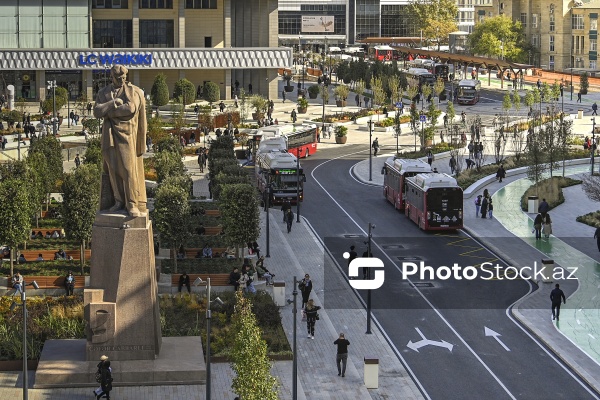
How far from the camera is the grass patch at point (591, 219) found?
219 ft

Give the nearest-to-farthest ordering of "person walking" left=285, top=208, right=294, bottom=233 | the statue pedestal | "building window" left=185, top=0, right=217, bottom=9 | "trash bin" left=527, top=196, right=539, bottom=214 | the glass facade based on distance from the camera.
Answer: the statue pedestal < "person walking" left=285, top=208, right=294, bottom=233 < "trash bin" left=527, top=196, right=539, bottom=214 < the glass facade < "building window" left=185, top=0, right=217, bottom=9

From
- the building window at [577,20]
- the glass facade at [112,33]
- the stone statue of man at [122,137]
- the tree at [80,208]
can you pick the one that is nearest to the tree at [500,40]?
the building window at [577,20]

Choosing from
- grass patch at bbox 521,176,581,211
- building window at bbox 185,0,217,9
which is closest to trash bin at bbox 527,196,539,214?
grass patch at bbox 521,176,581,211

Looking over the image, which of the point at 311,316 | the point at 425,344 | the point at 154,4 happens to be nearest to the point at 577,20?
the point at 154,4

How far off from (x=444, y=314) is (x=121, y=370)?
46.8 feet

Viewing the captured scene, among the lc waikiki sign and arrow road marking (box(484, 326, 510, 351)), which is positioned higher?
the lc waikiki sign

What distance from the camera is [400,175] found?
70938 millimetres

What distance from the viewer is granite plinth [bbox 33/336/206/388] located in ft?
131

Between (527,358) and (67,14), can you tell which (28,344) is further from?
(67,14)

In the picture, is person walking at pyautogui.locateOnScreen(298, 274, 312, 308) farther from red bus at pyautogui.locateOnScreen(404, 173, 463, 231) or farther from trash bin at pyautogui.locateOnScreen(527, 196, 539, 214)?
trash bin at pyautogui.locateOnScreen(527, 196, 539, 214)

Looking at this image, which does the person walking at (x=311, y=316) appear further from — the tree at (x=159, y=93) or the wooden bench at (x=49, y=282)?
the tree at (x=159, y=93)

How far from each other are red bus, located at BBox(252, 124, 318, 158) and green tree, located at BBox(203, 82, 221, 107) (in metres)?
20.2

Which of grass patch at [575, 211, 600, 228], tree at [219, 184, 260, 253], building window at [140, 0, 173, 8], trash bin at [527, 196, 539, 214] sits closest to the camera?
tree at [219, 184, 260, 253]

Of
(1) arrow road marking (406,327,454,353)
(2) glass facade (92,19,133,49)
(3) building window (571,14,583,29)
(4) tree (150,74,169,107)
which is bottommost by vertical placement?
(1) arrow road marking (406,327,454,353)
